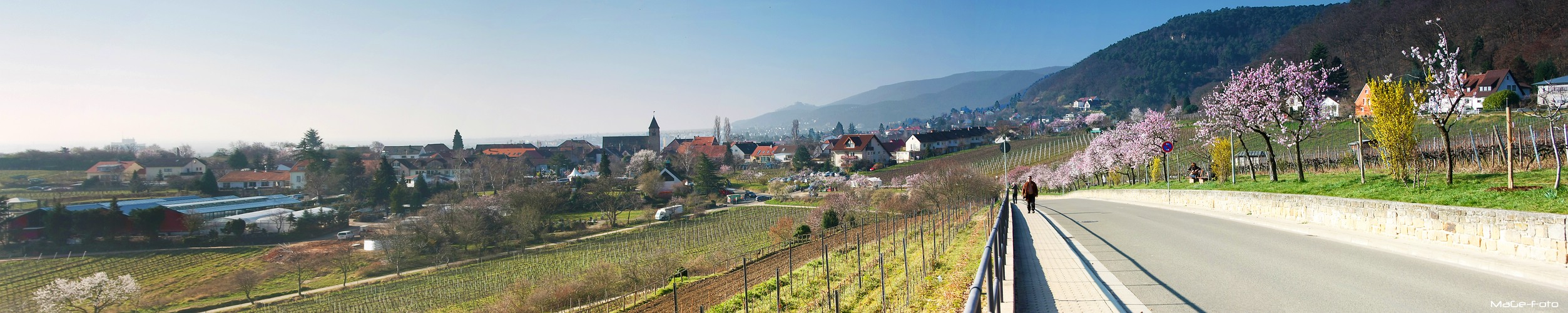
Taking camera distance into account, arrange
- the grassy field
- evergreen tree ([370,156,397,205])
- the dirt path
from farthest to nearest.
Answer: the grassy field → evergreen tree ([370,156,397,205]) → the dirt path

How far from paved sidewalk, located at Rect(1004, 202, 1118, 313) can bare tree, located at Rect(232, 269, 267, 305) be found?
36788mm

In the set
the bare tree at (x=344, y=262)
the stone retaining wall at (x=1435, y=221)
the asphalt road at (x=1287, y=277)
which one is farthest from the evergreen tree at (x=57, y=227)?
the stone retaining wall at (x=1435, y=221)

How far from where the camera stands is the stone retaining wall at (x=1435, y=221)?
8.31 metres

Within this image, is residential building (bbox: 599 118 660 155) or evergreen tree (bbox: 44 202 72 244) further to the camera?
residential building (bbox: 599 118 660 155)

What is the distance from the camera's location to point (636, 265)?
3145cm

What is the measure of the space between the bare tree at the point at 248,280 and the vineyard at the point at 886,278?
26855 millimetres

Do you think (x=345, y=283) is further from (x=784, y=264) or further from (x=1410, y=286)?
(x=1410, y=286)

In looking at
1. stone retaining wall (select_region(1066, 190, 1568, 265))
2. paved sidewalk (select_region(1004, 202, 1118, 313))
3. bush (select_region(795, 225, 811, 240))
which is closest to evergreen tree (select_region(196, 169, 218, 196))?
bush (select_region(795, 225, 811, 240))

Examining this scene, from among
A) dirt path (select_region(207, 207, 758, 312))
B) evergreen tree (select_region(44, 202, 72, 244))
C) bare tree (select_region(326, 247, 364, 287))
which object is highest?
evergreen tree (select_region(44, 202, 72, 244))

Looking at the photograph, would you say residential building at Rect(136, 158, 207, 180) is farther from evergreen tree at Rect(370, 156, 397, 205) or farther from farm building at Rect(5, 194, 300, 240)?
evergreen tree at Rect(370, 156, 397, 205)

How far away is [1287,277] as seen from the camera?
8141 mm

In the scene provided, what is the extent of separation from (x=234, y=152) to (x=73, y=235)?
47.8m

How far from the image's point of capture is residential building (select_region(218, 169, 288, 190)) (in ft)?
267

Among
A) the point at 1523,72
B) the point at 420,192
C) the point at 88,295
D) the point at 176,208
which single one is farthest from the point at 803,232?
the point at 1523,72
